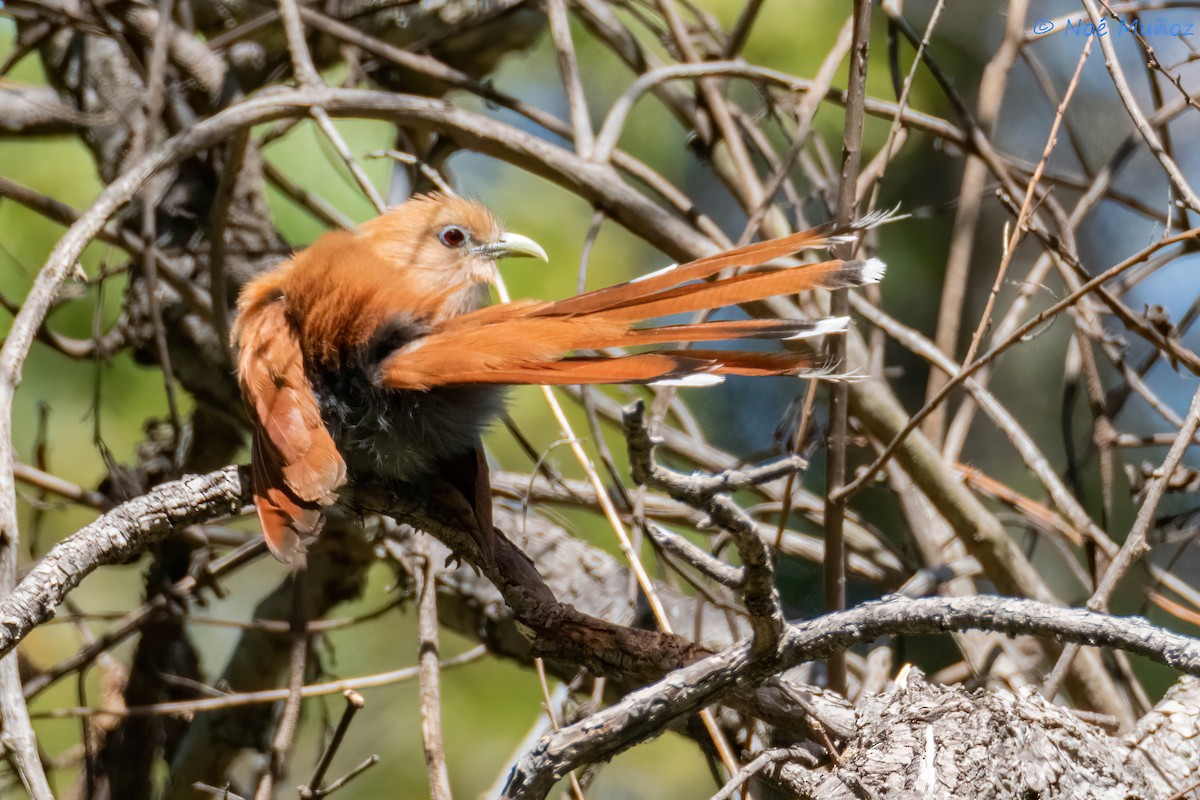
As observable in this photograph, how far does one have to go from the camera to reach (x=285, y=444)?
A: 2094 mm

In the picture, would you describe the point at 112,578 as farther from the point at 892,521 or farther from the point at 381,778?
the point at 892,521

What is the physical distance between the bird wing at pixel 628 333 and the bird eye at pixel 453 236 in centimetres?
105

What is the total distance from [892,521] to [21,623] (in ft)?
13.2

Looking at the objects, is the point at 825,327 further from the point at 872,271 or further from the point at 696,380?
the point at 696,380

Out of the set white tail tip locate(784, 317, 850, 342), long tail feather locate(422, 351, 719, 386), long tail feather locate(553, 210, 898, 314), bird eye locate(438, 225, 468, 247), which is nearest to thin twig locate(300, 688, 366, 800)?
long tail feather locate(422, 351, 719, 386)

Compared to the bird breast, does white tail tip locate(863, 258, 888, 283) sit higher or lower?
lower

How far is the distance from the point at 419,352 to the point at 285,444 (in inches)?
13.0

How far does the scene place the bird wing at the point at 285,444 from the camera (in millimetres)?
2029

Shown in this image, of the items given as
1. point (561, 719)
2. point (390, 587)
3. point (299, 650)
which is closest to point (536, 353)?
point (561, 719)

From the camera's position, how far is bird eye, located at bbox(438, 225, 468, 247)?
316 cm

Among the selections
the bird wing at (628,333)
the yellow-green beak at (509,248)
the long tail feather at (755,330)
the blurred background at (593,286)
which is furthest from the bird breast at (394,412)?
the blurred background at (593,286)

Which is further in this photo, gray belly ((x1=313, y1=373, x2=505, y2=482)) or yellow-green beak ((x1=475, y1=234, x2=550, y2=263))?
yellow-green beak ((x1=475, y1=234, x2=550, y2=263))

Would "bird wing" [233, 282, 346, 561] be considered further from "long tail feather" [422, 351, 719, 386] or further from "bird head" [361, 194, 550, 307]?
"bird head" [361, 194, 550, 307]

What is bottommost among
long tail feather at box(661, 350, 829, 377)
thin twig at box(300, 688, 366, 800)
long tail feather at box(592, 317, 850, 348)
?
thin twig at box(300, 688, 366, 800)
